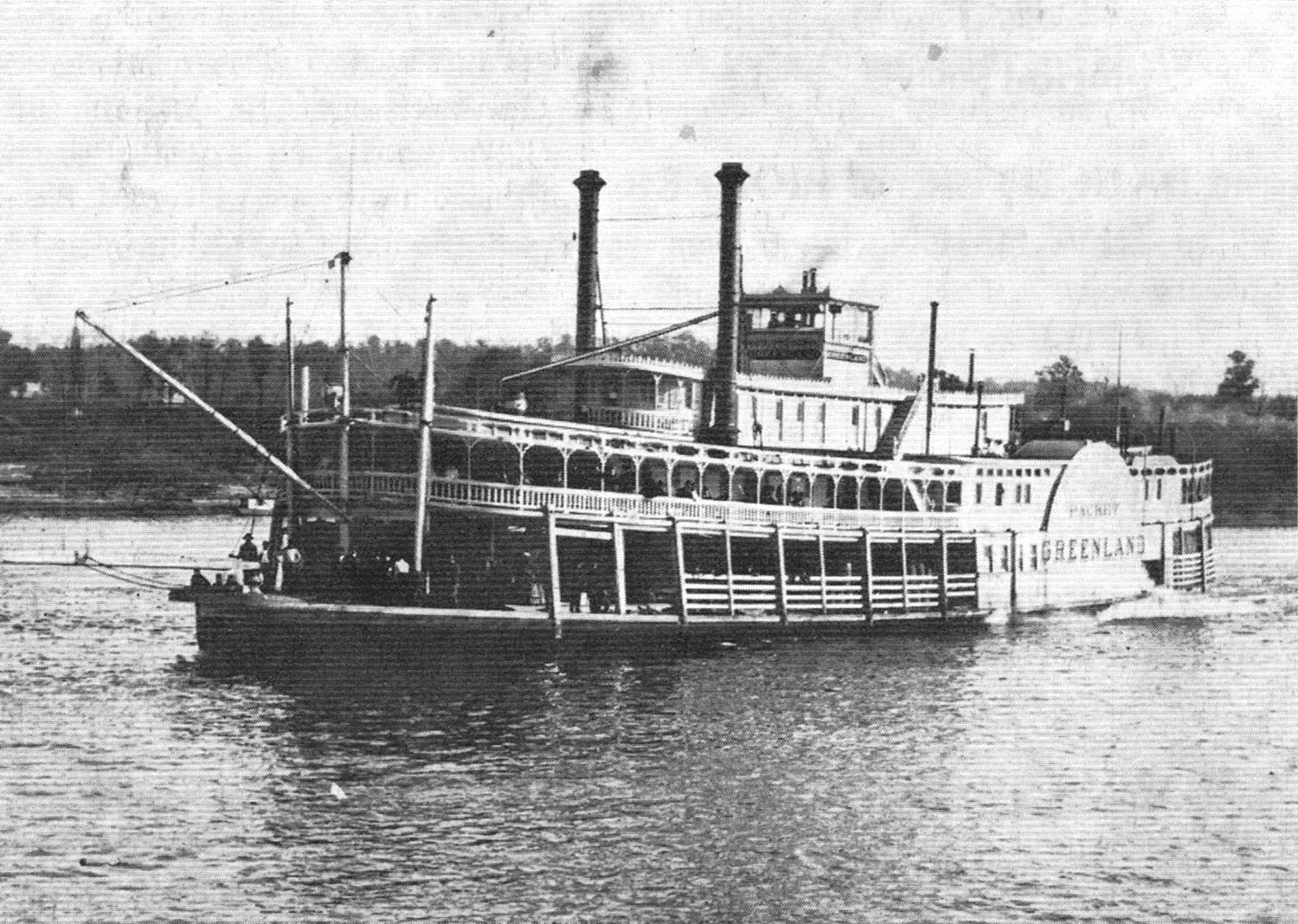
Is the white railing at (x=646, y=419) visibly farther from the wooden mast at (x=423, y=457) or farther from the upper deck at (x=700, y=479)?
the wooden mast at (x=423, y=457)

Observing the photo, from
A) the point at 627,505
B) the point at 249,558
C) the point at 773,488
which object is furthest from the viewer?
the point at 773,488

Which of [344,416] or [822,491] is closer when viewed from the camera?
[344,416]

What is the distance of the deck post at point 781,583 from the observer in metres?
45.3

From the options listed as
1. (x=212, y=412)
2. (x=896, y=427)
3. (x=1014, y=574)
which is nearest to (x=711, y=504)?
(x=1014, y=574)

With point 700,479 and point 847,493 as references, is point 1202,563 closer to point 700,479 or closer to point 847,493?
Answer: point 847,493

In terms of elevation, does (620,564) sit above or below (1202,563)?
above

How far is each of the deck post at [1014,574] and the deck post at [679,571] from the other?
46.5ft

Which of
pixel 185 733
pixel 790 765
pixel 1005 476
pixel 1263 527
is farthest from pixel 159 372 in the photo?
pixel 1263 527

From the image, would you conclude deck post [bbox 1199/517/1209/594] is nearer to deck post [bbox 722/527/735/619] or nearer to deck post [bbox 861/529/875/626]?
deck post [bbox 861/529/875/626]

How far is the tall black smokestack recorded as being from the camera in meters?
51.1

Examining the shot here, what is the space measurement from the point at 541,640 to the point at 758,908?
19.5 metres

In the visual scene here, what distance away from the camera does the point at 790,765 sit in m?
28.3

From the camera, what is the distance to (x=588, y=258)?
56.4m

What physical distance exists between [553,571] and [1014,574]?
1992 centimetres
